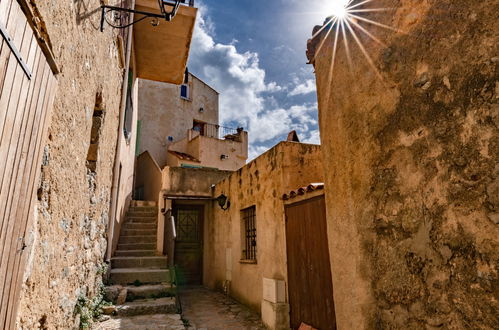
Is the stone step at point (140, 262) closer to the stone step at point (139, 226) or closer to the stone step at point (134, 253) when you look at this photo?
the stone step at point (134, 253)

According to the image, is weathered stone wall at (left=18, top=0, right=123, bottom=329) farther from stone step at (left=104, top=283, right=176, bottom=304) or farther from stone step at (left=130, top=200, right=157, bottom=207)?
stone step at (left=130, top=200, right=157, bottom=207)

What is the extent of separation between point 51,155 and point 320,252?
3.26 metres

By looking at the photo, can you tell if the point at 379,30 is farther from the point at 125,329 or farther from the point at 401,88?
the point at 125,329

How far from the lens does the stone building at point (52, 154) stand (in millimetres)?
1680

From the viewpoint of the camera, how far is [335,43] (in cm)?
325

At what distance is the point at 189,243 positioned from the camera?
9.76 metres

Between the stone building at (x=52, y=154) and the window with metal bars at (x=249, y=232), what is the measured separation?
2.97m

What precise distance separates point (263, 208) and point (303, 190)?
1.64 meters

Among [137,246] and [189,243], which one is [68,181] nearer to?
[137,246]

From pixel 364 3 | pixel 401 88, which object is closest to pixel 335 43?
pixel 364 3

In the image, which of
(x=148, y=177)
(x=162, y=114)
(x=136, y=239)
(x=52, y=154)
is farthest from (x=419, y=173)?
(x=162, y=114)

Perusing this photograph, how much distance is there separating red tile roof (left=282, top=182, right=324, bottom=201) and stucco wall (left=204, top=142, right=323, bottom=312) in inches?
9.8

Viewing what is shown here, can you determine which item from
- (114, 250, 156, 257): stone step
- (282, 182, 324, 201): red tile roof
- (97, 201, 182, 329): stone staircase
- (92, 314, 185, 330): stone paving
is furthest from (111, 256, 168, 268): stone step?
(282, 182, 324, 201): red tile roof

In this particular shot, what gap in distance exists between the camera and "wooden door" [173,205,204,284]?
955cm
